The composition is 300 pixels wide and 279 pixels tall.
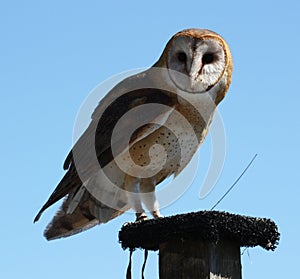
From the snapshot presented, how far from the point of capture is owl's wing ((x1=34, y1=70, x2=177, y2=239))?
533cm

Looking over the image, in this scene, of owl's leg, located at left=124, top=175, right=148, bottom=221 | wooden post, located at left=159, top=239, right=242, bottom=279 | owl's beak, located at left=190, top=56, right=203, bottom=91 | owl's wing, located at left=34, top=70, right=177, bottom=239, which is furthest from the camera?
owl's beak, located at left=190, top=56, right=203, bottom=91

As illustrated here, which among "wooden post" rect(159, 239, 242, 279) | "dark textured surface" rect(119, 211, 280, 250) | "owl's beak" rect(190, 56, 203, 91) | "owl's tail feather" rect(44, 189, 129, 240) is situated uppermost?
"owl's beak" rect(190, 56, 203, 91)

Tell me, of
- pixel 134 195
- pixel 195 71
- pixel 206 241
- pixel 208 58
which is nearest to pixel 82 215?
pixel 134 195

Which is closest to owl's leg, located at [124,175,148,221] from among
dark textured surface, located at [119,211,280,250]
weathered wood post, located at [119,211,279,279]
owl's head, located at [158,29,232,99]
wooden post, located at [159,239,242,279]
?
owl's head, located at [158,29,232,99]

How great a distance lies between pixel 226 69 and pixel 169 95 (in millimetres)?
585

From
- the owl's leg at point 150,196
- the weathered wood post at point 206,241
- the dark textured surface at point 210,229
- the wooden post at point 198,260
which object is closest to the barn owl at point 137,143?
the owl's leg at point 150,196

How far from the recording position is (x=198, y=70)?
5664 millimetres

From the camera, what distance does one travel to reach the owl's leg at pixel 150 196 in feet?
18.1

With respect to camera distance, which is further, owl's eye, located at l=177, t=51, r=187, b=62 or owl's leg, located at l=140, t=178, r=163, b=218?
owl's eye, located at l=177, t=51, r=187, b=62

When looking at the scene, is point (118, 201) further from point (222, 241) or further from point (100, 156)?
point (222, 241)

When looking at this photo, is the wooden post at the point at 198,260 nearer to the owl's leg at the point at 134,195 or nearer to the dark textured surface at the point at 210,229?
the dark textured surface at the point at 210,229

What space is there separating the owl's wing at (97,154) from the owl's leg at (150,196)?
0.49ft

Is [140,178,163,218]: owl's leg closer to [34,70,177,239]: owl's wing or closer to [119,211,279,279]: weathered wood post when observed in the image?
[34,70,177,239]: owl's wing

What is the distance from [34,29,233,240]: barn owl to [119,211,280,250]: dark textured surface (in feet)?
5.87
